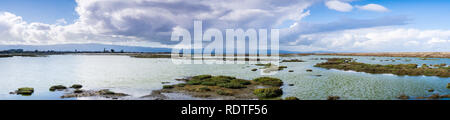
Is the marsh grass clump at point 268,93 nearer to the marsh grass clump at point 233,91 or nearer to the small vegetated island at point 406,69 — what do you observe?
the marsh grass clump at point 233,91

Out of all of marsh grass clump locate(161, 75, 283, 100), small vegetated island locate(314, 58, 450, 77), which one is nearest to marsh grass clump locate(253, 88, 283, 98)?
marsh grass clump locate(161, 75, 283, 100)

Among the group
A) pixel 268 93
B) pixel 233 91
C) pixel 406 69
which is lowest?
pixel 233 91

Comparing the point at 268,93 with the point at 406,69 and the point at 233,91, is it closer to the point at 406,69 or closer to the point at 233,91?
the point at 233,91

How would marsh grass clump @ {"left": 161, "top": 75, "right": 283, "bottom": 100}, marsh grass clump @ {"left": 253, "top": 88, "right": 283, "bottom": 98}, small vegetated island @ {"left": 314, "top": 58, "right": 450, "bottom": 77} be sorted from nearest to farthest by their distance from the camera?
1. marsh grass clump @ {"left": 253, "top": 88, "right": 283, "bottom": 98}
2. marsh grass clump @ {"left": 161, "top": 75, "right": 283, "bottom": 100}
3. small vegetated island @ {"left": 314, "top": 58, "right": 450, "bottom": 77}

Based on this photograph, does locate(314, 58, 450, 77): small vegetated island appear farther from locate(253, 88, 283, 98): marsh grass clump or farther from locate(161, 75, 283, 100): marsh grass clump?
locate(253, 88, 283, 98): marsh grass clump

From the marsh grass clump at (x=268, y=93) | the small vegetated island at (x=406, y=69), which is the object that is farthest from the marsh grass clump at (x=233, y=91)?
the small vegetated island at (x=406, y=69)

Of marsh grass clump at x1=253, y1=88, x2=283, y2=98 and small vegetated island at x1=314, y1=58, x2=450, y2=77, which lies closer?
marsh grass clump at x1=253, y1=88, x2=283, y2=98

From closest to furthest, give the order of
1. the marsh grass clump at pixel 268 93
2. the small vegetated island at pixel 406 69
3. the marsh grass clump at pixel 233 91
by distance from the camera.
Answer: the marsh grass clump at pixel 268 93, the marsh grass clump at pixel 233 91, the small vegetated island at pixel 406 69

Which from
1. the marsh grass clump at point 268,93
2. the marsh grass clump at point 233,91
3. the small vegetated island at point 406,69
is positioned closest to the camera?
the marsh grass clump at point 268,93

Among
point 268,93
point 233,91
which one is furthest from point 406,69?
point 233,91
